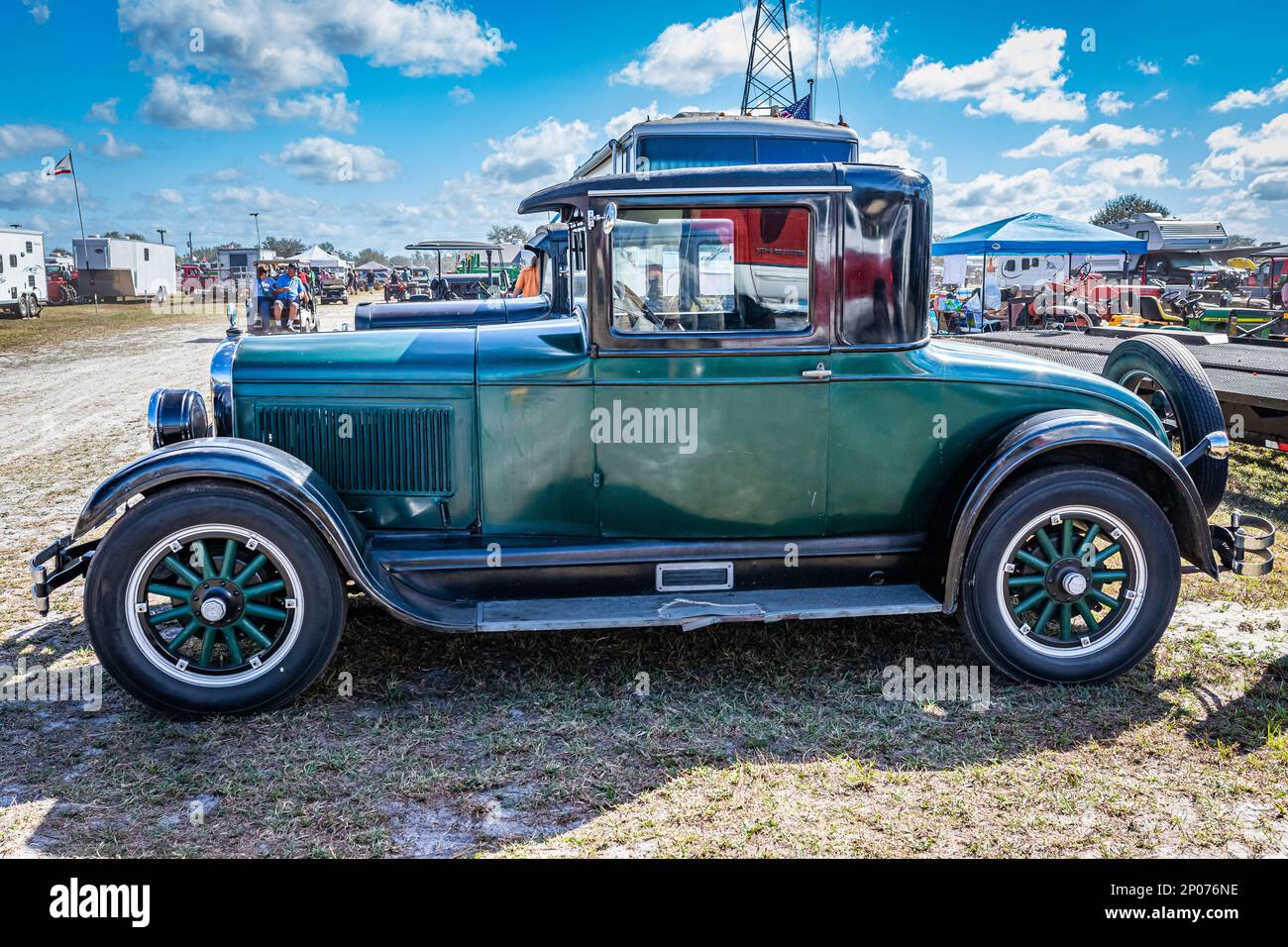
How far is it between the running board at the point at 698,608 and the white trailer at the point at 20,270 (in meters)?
33.9

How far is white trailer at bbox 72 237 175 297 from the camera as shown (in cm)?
4553

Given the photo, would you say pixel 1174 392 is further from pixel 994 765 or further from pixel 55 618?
pixel 55 618

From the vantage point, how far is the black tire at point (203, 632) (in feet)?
11.4

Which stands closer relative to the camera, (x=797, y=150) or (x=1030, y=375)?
(x=1030, y=375)

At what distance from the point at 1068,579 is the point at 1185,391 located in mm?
1514

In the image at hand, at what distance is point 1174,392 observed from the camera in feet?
15.4

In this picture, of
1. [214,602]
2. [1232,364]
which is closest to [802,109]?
[1232,364]

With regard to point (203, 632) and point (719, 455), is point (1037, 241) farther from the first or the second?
point (203, 632)

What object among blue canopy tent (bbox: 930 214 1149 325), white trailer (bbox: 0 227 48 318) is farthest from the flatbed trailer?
white trailer (bbox: 0 227 48 318)

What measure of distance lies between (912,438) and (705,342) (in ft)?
3.28

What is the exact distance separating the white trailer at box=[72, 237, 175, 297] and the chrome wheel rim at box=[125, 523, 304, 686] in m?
49.8

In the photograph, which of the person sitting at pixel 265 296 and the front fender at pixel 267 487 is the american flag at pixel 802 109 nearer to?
the front fender at pixel 267 487

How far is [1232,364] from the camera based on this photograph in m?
7.93

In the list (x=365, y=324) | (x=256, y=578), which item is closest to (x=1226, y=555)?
(x=256, y=578)
